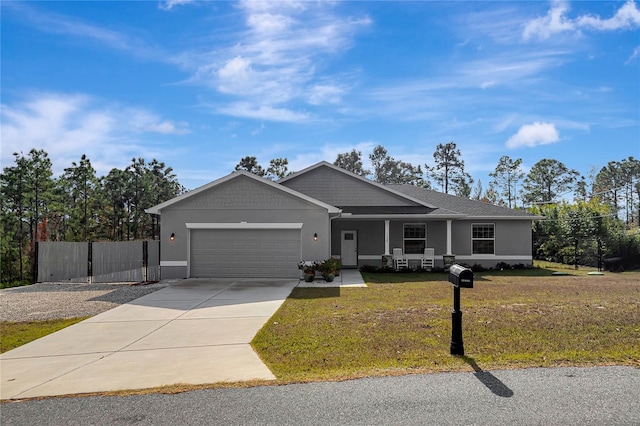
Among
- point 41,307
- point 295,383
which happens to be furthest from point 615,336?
point 41,307

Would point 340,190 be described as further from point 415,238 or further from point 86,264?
point 86,264

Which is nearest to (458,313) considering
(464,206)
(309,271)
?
(309,271)

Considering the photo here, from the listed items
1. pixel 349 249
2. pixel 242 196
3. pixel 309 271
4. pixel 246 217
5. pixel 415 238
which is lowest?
pixel 309 271

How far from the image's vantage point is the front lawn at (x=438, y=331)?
570cm

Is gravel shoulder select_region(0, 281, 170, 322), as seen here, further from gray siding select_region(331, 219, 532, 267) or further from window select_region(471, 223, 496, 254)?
window select_region(471, 223, 496, 254)

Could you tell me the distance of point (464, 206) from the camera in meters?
22.1

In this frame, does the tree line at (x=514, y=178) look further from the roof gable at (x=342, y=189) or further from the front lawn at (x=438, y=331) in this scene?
the front lawn at (x=438, y=331)

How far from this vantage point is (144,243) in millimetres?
16844

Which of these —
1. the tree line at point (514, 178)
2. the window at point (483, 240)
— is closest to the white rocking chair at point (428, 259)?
the window at point (483, 240)

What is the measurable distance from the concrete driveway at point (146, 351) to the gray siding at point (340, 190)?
10132mm

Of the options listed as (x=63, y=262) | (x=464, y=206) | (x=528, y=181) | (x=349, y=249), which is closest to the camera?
(x=63, y=262)

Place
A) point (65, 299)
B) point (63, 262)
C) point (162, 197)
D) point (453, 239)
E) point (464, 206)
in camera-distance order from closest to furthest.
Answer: point (65, 299) → point (63, 262) → point (453, 239) → point (464, 206) → point (162, 197)

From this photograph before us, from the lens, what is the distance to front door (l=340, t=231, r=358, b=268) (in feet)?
67.8

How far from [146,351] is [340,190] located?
1531 centimetres
